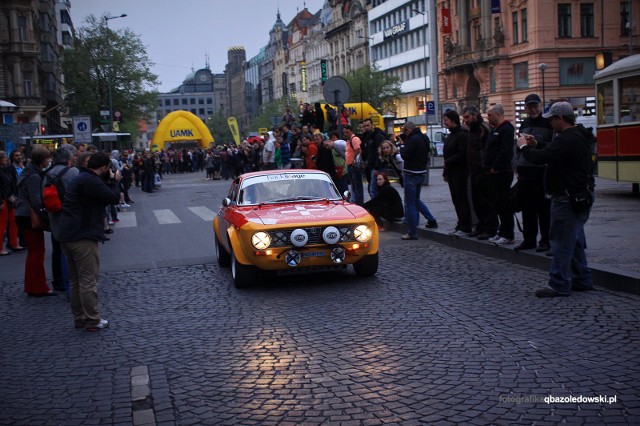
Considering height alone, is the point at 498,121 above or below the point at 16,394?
above

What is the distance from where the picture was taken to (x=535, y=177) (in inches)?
409

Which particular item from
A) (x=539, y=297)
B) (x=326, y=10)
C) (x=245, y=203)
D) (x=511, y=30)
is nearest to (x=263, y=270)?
(x=245, y=203)

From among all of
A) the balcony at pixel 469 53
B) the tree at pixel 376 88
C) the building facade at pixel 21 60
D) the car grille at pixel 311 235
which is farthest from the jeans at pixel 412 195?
the tree at pixel 376 88

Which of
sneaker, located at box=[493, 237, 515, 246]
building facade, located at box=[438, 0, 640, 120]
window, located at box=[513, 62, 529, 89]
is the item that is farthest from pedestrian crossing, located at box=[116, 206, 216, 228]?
window, located at box=[513, 62, 529, 89]

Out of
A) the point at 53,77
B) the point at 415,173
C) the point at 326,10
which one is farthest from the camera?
the point at 326,10

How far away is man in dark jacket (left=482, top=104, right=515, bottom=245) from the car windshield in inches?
85.2

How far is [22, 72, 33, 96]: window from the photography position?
67.3 meters

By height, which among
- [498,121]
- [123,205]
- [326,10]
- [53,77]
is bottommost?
[123,205]

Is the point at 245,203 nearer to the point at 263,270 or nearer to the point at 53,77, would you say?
the point at 263,270

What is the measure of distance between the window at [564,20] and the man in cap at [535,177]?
53349 mm

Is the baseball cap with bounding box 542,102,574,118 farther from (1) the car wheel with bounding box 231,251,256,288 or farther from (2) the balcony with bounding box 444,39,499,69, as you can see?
(2) the balcony with bounding box 444,39,499,69

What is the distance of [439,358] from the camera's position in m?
6.41

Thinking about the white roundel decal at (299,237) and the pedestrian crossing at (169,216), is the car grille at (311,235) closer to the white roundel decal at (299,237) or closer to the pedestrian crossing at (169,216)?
the white roundel decal at (299,237)

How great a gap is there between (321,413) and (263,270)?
200 inches
